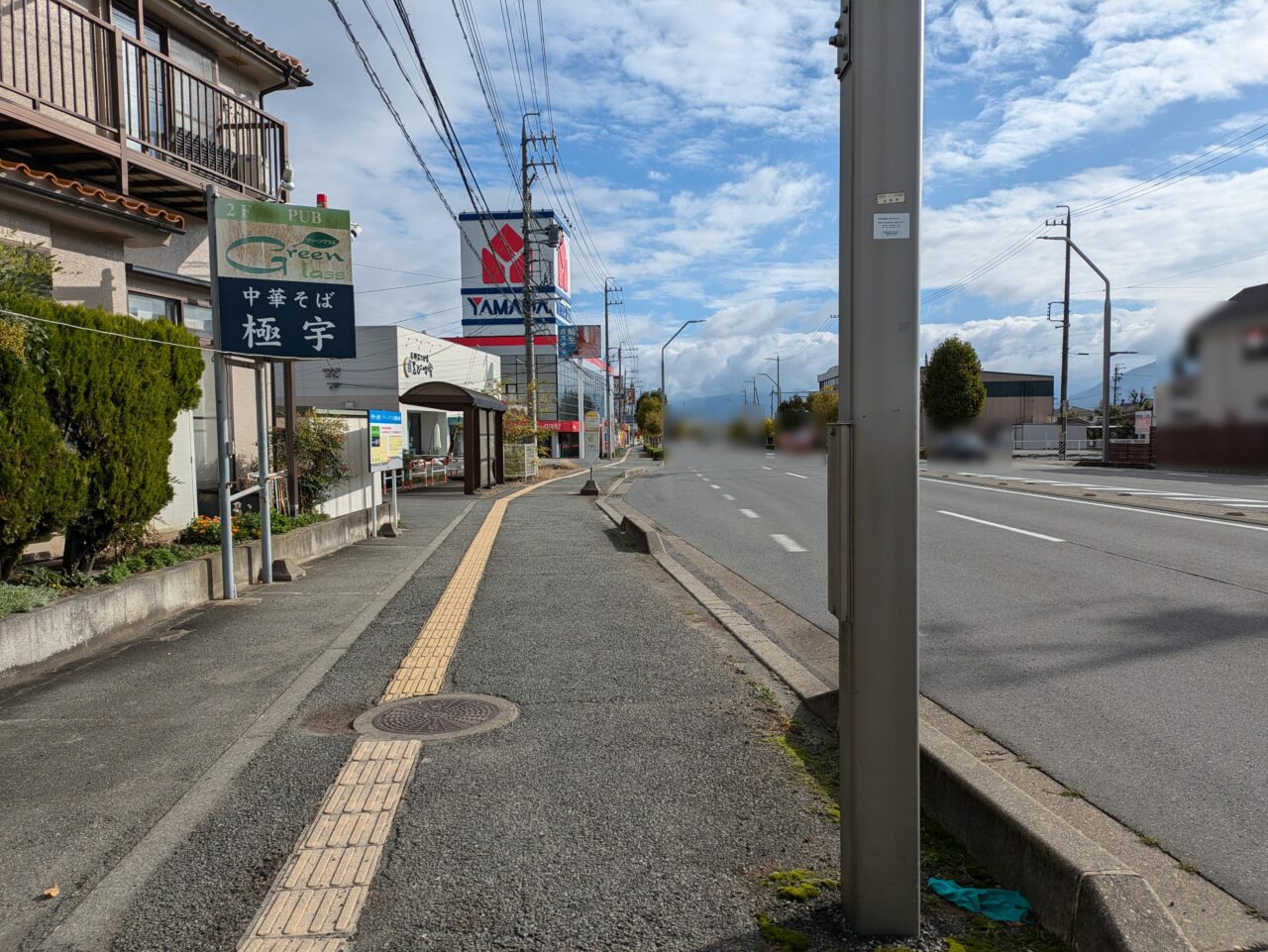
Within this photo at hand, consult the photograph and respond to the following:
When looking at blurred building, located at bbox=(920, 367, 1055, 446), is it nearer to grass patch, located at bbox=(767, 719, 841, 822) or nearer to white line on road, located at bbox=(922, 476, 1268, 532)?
white line on road, located at bbox=(922, 476, 1268, 532)

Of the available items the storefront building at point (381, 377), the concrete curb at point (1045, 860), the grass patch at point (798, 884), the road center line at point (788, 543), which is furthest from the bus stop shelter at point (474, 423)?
the grass patch at point (798, 884)


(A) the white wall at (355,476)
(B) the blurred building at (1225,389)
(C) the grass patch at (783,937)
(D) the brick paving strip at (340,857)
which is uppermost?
(B) the blurred building at (1225,389)

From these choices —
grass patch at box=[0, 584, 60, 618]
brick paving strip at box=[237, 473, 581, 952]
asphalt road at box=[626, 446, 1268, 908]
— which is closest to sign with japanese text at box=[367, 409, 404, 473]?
asphalt road at box=[626, 446, 1268, 908]

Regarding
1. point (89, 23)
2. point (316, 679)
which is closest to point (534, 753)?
point (316, 679)

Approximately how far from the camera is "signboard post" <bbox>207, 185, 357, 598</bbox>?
8656 millimetres

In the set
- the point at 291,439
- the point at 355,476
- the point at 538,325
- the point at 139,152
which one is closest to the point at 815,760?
the point at 291,439

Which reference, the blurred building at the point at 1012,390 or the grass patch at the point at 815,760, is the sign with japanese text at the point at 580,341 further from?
the grass patch at the point at 815,760

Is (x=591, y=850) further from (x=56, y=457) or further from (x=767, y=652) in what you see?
(x=56, y=457)

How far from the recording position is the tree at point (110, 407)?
6488 millimetres

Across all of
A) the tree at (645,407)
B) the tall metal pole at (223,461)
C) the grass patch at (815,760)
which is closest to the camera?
the grass patch at (815,760)

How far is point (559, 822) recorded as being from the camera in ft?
11.4

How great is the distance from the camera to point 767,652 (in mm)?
6285

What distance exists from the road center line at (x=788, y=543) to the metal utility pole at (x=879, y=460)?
31.8ft

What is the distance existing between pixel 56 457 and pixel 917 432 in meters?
6.24
